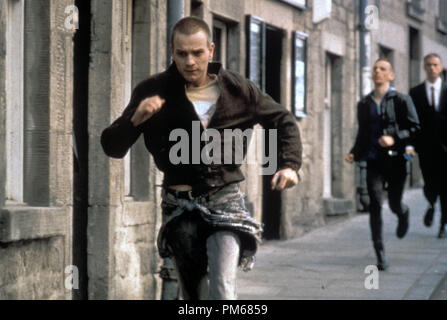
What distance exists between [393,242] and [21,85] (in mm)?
6915

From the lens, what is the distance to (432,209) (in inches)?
541

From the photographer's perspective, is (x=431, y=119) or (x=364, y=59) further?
(x=364, y=59)

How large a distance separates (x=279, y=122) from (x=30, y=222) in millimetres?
2452

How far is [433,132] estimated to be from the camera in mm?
13531

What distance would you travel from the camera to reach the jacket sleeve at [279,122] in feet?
17.2

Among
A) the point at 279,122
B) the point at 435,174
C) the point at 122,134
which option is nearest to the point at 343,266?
the point at 435,174

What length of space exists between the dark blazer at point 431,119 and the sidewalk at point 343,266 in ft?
4.12

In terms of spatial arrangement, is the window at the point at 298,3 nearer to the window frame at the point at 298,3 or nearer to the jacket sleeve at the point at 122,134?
the window frame at the point at 298,3

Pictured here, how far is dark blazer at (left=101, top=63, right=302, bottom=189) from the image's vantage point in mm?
5094

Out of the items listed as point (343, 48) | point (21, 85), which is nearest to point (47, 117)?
point (21, 85)

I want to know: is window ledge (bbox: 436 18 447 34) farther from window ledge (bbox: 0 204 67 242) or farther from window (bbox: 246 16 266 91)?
window ledge (bbox: 0 204 67 242)

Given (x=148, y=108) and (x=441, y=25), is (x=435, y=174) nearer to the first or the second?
(x=148, y=108)

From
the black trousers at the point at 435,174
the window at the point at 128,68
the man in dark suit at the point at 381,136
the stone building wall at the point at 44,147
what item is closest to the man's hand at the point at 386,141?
the man in dark suit at the point at 381,136

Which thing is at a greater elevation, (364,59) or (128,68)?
(364,59)
